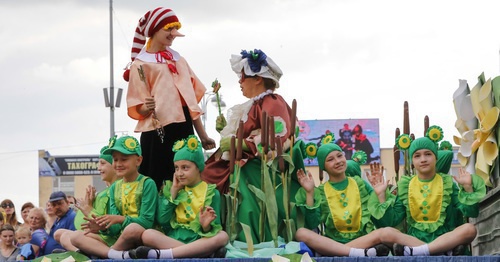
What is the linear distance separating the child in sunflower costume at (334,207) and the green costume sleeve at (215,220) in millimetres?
529

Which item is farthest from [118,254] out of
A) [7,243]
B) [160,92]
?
[7,243]

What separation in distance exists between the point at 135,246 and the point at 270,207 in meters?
0.93

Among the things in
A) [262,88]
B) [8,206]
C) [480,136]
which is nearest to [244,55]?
[262,88]

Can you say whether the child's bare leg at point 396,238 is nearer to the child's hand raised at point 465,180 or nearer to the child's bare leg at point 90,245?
the child's hand raised at point 465,180

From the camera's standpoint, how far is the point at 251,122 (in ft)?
26.8

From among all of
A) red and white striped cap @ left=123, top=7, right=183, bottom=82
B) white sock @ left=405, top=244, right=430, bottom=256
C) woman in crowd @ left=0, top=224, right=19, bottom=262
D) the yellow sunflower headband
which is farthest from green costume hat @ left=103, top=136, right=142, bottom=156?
woman in crowd @ left=0, top=224, right=19, bottom=262

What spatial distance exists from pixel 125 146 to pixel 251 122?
1.03m

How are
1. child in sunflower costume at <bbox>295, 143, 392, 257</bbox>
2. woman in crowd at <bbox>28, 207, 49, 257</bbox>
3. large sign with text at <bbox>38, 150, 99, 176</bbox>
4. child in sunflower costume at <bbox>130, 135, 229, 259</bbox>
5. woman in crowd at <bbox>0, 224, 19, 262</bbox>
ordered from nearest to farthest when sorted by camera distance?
1. child in sunflower costume at <bbox>130, 135, 229, 259</bbox>
2. child in sunflower costume at <bbox>295, 143, 392, 257</bbox>
3. woman in crowd at <bbox>28, 207, 49, 257</bbox>
4. woman in crowd at <bbox>0, 224, 19, 262</bbox>
5. large sign with text at <bbox>38, 150, 99, 176</bbox>

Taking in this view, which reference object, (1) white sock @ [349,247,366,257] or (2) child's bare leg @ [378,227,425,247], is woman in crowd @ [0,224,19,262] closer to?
(1) white sock @ [349,247,366,257]

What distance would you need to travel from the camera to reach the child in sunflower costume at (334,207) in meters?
7.37

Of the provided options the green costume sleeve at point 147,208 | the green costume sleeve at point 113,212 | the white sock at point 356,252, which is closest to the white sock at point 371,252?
the white sock at point 356,252

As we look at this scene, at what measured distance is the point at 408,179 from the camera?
7516mm

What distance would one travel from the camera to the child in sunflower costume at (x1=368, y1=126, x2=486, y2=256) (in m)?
7.26

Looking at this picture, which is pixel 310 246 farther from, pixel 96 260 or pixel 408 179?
pixel 96 260
